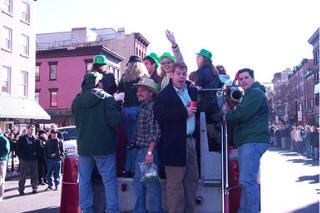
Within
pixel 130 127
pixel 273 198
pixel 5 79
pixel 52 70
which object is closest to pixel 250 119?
pixel 130 127

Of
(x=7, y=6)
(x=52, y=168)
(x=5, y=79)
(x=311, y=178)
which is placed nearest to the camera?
(x=52, y=168)

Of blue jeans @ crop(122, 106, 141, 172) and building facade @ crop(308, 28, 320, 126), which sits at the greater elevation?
building facade @ crop(308, 28, 320, 126)

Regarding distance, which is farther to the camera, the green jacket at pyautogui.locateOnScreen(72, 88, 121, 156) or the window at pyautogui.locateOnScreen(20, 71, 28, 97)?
the window at pyautogui.locateOnScreen(20, 71, 28, 97)

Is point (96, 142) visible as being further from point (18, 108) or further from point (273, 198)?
point (18, 108)

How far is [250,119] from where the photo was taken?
455cm

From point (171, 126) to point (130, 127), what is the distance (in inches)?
35.0

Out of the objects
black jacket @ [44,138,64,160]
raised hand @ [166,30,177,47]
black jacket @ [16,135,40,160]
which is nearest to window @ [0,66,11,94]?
black jacket @ [16,135,40,160]

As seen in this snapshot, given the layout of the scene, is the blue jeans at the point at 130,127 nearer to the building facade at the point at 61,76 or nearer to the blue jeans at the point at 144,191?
the blue jeans at the point at 144,191

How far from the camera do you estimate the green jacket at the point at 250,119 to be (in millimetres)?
4391

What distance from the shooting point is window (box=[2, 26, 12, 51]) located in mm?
28625

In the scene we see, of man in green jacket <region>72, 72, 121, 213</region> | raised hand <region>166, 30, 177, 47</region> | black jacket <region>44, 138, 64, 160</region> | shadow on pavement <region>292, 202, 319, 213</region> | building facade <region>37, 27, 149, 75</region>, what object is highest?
building facade <region>37, 27, 149, 75</region>

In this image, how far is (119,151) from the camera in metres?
4.88

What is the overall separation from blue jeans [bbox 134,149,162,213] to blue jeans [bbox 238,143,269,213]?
3.23 feet

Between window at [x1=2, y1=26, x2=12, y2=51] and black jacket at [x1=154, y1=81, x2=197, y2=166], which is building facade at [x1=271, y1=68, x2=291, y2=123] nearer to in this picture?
window at [x1=2, y1=26, x2=12, y2=51]
